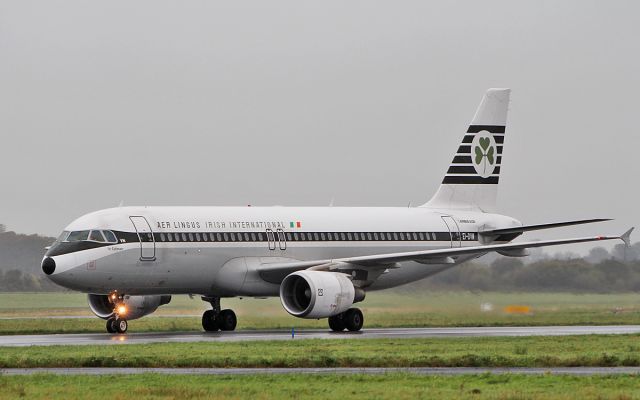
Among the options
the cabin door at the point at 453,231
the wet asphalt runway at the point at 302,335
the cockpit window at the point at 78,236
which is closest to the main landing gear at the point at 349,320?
the wet asphalt runway at the point at 302,335

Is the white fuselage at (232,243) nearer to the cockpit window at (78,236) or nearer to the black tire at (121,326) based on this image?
the cockpit window at (78,236)

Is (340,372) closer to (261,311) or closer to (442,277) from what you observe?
(261,311)

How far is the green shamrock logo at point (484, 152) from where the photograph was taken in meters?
54.2

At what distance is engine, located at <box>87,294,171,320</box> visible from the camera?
148ft

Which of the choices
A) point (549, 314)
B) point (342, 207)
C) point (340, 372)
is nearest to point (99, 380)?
point (340, 372)

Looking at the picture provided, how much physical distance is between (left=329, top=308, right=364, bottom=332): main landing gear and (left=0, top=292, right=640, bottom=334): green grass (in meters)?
4.72

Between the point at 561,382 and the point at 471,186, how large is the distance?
31034 mm

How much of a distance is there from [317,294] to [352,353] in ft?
36.7

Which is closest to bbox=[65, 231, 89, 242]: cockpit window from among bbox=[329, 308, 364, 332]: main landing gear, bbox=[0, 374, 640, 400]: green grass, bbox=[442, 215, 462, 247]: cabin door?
bbox=[329, 308, 364, 332]: main landing gear

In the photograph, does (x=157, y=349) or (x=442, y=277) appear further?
(x=442, y=277)

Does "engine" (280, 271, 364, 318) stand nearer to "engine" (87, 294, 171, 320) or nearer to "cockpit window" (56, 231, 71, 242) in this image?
"engine" (87, 294, 171, 320)

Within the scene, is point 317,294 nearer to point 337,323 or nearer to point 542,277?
point 337,323

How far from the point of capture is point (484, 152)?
178ft

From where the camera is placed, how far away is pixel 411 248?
49.5m
